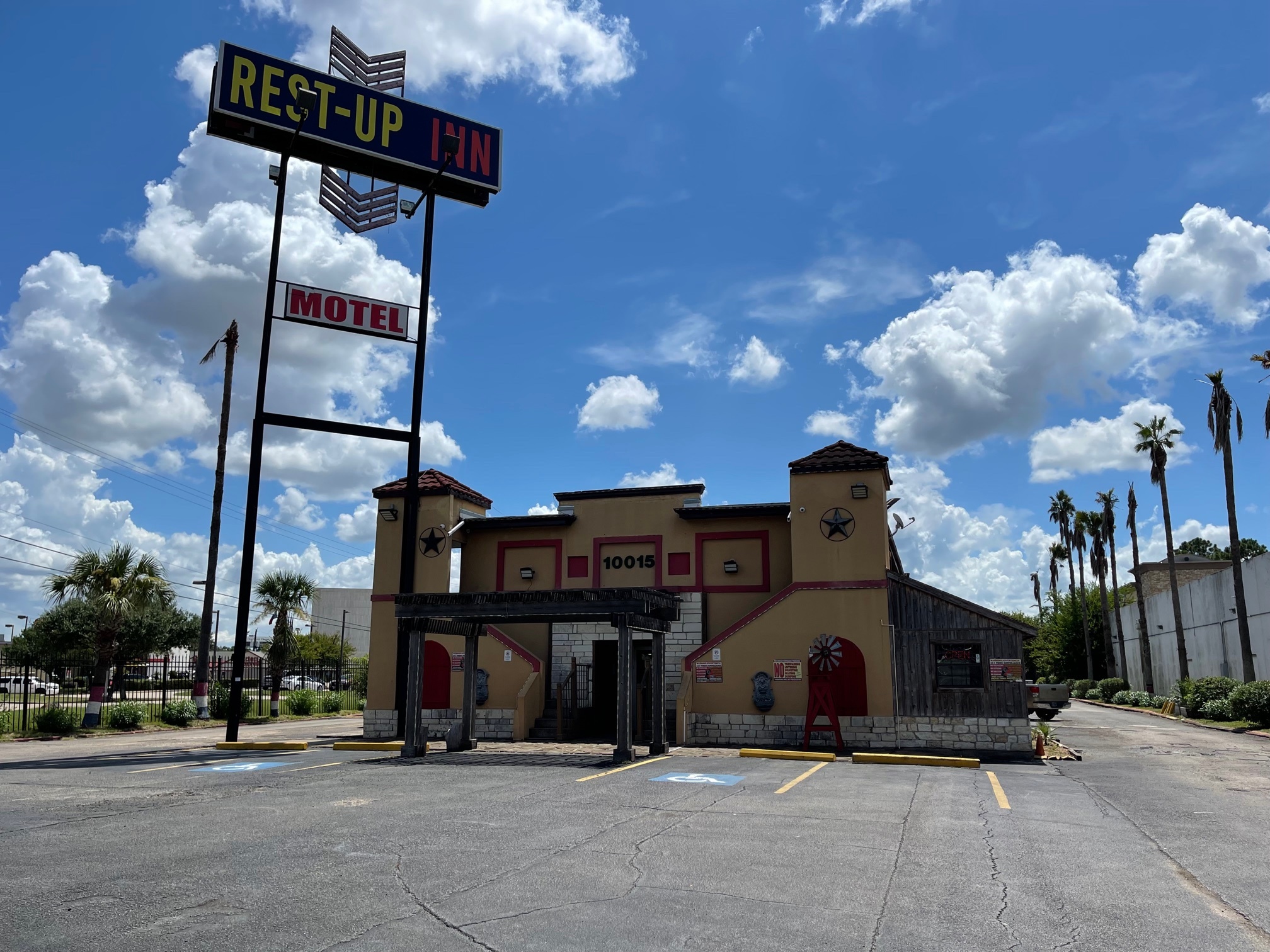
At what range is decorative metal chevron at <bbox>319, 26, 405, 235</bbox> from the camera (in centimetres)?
2375

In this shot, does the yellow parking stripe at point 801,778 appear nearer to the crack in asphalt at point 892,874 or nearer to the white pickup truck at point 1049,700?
the crack in asphalt at point 892,874

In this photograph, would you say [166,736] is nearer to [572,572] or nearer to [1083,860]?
[572,572]

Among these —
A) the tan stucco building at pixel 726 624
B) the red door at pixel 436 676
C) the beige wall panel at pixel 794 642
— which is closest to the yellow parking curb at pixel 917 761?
the tan stucco building at pixel 726 624

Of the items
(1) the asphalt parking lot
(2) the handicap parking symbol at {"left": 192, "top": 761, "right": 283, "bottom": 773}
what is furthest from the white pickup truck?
(2) the handicap parking symbol at {"left": 192, "top": 761, "right": 283, "bottom": 773}

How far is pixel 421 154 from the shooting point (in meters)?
23.6

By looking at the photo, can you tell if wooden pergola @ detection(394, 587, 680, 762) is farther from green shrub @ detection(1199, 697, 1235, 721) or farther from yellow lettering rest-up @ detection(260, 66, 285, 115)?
green shrub @ detection(1199, 697, 1235, 721)

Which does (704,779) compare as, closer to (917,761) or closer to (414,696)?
(917,761)

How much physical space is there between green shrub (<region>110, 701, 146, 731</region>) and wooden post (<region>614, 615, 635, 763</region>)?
17134 mm

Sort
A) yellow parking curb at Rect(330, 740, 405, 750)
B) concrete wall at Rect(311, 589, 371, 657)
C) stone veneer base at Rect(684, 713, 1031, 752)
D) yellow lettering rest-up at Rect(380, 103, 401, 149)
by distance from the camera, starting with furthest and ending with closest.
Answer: concrete wall at Rect(311, 589, 371, 657) < yellow lettering rest-up at Rect(380, 103, 401, 149) < stone veneer base at Rect(684, 713, 1031, 752) < yellow parking curb at Rect(330, 740, 405, 750)

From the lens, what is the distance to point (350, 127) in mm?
22859

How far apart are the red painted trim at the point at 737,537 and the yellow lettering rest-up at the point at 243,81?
608 inches

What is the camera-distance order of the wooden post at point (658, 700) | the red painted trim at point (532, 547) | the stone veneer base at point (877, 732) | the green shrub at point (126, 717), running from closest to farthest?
the wooden post at point (658, 700) < the stone veneer base at point (877, 732) < the red painted trim at point (532, 547) < the green shrub at point (126, 717)

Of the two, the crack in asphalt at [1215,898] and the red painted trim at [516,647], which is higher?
the red painted trim at [516,647]

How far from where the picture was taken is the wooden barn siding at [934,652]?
65.2ft
